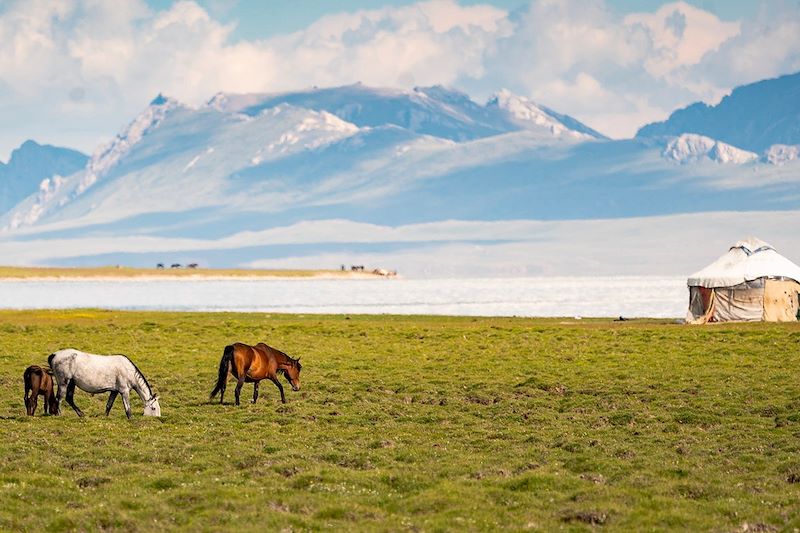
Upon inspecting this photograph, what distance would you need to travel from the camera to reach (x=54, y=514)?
20.0m

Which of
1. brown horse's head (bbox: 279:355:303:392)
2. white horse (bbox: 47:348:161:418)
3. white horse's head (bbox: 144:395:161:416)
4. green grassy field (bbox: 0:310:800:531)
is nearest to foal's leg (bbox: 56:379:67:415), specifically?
white horse (bbox: 47:348:161:418)

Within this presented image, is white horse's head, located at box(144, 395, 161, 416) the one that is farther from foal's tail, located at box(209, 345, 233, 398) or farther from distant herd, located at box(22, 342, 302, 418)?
foal's tail, located at box(209, 345, 233, 398)

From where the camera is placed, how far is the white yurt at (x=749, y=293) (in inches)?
2926

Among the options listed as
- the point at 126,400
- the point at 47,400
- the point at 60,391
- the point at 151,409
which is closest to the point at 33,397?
→ the point at 47,400

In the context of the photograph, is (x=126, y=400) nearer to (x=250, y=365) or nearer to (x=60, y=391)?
(x=60, y=391)

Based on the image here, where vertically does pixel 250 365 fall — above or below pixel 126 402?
above

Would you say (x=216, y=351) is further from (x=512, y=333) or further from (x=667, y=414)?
(x=667, y=414)

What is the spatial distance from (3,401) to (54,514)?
14.9 m

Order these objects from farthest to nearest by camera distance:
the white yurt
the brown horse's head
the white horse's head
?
the white yurt
the brown horse's head
the white horse's head

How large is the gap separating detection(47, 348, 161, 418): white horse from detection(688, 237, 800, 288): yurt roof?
5111 centimetres

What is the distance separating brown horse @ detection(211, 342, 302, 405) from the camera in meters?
32.5

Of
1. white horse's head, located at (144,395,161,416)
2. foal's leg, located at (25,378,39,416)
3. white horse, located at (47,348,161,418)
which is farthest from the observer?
white horse's head, located at (144,395,161,416)

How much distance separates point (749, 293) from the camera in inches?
2933

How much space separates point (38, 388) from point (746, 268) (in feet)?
178
